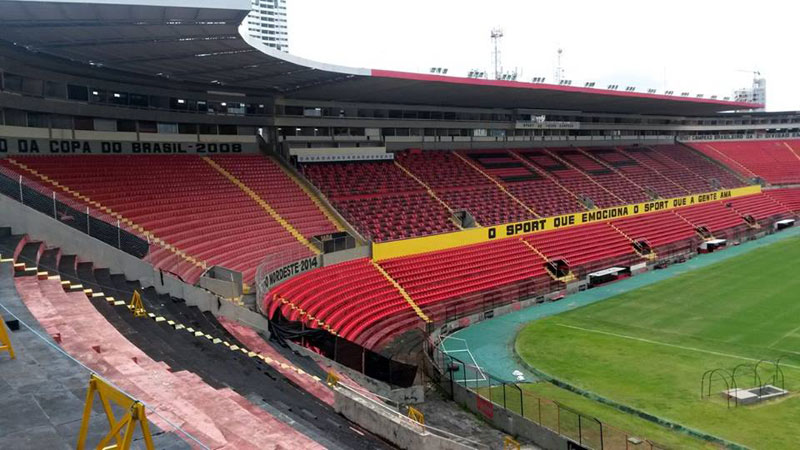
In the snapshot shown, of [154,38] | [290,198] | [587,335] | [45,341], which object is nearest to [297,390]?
[45,341]

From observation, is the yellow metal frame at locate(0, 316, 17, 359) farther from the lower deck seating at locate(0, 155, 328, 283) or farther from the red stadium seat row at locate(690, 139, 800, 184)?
the red stadium seat row at locate(690, 139, 800, 184)

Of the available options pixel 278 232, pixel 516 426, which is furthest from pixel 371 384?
pixel 278 232

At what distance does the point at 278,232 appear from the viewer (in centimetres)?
2430

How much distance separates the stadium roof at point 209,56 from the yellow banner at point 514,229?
7489mm

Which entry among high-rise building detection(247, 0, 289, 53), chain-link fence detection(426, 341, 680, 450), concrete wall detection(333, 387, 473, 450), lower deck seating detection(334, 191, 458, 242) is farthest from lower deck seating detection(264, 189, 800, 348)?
high-rise building detection(247, 0, 289, 53)

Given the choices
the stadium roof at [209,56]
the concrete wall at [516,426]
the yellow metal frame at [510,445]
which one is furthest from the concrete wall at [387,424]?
the stadium roof at [209,56]

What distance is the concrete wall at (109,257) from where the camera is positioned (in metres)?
14.7

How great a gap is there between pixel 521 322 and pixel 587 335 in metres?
3.01

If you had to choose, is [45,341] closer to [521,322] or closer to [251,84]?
[521,322]

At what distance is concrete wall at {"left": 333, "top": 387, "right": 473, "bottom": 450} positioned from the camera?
37.4ft

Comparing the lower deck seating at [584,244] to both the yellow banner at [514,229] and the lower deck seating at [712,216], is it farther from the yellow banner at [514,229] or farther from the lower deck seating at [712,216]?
the lower deck seating at [712,216]

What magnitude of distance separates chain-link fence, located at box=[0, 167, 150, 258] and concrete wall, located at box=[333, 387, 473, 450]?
7.28 metres

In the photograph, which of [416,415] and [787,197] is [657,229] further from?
[416,415]

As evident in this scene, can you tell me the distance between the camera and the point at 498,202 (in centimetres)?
3566
